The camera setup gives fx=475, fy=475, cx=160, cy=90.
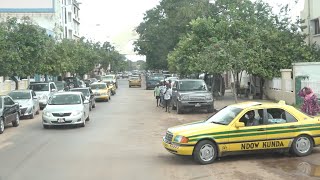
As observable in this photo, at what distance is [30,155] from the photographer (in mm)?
12812

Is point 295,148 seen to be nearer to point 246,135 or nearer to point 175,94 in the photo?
point 246,135

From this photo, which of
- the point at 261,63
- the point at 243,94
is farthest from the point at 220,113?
the point at 243,94

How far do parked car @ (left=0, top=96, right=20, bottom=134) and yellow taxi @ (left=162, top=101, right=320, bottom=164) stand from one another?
30.4ft

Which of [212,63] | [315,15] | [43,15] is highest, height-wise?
[43,15]

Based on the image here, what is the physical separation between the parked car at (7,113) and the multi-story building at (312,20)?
20.1 m

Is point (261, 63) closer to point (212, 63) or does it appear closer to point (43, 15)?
point (212, 63)

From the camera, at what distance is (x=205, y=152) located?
1102cm

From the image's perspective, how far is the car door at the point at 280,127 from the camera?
11.4 meters

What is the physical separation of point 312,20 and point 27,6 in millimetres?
52730

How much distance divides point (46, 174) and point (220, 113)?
15.4 feet

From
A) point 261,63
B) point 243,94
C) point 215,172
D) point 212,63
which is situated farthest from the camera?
point 243,94

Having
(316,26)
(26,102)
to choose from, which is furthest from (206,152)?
(316,26)

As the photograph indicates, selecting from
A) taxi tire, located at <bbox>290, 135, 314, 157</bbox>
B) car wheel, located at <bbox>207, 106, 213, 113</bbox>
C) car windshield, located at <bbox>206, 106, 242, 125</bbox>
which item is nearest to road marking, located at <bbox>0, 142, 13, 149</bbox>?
car windshield, located at <bbox>206, 106, 242, 125</bbox>

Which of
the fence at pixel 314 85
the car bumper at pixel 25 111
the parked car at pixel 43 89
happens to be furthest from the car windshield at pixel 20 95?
the fence at pixel 314 85
